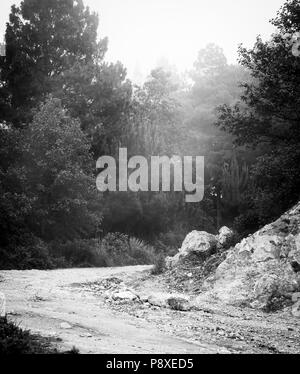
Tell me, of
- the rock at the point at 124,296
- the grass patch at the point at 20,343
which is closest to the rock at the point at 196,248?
the rock at the point at 124,296

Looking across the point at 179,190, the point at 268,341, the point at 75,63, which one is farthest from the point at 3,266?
the point at 75,63

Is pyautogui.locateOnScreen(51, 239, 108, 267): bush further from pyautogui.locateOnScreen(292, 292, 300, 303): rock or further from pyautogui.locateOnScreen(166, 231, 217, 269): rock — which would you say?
pyautogui.locateOnScreen(292, 292, 300, 303): rock

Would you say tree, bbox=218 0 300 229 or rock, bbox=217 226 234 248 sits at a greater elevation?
tree, bbox=218 0 300 229

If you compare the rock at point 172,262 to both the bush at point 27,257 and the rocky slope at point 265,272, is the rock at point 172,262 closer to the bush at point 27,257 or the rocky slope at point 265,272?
the rocky slope at point 265,272

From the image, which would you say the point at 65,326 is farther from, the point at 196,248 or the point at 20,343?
the point at 196,248

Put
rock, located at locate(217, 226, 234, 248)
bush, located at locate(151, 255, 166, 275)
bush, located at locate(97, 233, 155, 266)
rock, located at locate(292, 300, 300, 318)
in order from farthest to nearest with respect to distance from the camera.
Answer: bush, located at locate(97, 233, 155, 266), rock, located at locate(217, 226, 234, 248), bush, located at locate(151, 255, 166, 275), rock, located at locate(292, 300, 300, 318)

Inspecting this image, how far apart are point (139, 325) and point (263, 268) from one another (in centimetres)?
386

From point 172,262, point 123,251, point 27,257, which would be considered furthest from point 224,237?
point 27,257

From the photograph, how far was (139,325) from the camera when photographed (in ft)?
18.9

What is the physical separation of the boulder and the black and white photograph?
31 millimetres

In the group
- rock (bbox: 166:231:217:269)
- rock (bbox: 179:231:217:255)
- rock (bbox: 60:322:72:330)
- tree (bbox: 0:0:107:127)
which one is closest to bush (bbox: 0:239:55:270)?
rock (bbox: 166:231:217:269)

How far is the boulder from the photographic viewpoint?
792 centimetres

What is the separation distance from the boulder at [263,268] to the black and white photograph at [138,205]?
0.03 meters
